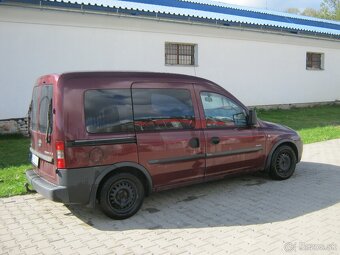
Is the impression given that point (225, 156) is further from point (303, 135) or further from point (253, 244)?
point (303, 135)

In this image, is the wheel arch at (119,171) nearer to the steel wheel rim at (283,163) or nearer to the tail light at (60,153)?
the tail light at (60,153)

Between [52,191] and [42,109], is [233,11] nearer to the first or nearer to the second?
[42,109]

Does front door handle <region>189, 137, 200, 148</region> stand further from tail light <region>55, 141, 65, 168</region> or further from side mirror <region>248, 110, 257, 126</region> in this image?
tail light <region>55, 141, 65, 168</region>

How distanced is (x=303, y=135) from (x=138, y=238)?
26.9 ft

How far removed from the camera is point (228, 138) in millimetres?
5750

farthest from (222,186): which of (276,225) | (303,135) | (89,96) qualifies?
(303,135)

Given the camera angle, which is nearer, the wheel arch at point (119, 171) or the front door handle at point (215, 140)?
the wheel arch at point (119, 171)

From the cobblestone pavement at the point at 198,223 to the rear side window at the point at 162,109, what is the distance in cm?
116

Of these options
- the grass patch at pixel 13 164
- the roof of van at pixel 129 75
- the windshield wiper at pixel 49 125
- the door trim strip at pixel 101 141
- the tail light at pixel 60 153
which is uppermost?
the roof of van at pixel 129 75

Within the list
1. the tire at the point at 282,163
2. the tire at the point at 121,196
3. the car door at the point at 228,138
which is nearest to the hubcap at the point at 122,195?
the tire at the point at 121,196

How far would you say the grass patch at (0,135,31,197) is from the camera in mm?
6047

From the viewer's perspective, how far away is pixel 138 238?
14.1 feet

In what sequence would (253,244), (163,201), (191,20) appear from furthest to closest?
(191,20)
(163,201)
(253,244)

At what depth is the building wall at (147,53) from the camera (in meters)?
10.7
